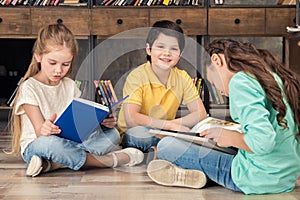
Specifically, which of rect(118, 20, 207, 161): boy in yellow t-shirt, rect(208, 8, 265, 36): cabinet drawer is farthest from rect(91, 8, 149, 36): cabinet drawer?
rect(118, 20, 207, 161): boy in yellow t-shirt

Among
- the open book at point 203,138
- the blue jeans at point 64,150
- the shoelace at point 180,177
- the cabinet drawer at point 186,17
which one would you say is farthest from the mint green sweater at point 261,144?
the cabinet drawer at point 186,17

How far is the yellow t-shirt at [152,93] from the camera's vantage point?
2.59 metres

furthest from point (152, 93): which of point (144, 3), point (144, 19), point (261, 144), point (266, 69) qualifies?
point (144, 3)

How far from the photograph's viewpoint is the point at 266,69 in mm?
1885

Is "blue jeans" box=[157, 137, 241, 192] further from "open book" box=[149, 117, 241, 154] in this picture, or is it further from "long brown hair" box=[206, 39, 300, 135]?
"long brown hair" box=[206, 39, 300, 135]

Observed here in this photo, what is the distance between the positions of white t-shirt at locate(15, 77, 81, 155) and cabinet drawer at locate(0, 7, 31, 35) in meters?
1.27

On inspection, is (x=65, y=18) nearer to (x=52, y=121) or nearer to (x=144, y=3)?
(x=144, y=3)

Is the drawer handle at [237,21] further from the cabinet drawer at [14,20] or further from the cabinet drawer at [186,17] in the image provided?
the cabinet drawer at [14,20]

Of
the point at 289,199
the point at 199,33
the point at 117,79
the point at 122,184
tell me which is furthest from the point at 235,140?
the point at 117,79

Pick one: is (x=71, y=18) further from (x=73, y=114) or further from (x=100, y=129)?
(x=73, y=114)

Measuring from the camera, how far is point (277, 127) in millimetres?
Result: 1830

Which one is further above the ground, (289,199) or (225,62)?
(225,62)

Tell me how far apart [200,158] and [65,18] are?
6.24 feet

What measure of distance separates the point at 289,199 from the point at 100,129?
944 mm
